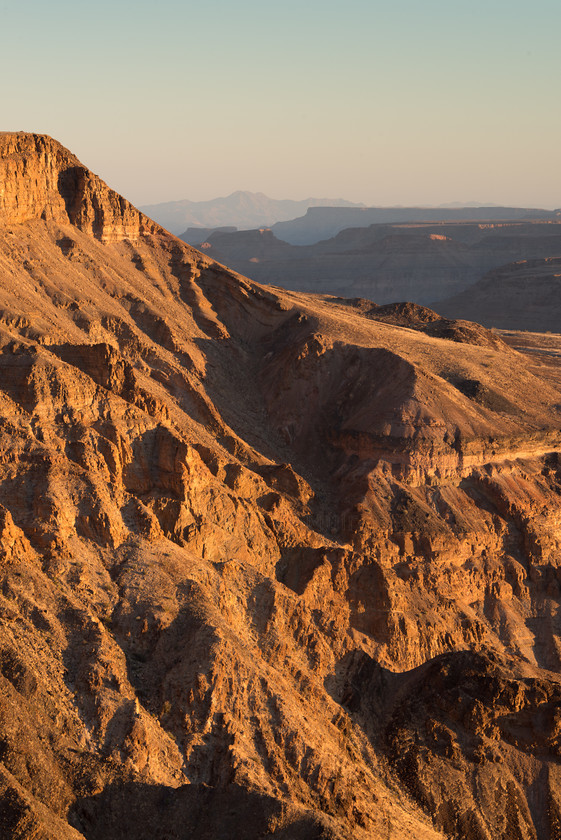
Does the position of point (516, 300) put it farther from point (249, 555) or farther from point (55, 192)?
point (249, 555)

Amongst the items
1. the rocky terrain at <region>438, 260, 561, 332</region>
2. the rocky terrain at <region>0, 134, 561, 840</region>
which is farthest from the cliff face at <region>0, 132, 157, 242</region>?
the rocky terrain at <region>438, 260, 561, 332</region>

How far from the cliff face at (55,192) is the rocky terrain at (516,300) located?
341ft

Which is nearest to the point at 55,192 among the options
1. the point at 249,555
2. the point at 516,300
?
the point at 249,555

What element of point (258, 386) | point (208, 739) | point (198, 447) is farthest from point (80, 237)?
point (208, 739)

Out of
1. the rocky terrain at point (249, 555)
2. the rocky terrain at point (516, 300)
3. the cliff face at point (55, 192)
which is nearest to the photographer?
the rocky terrain at point (249, 555)

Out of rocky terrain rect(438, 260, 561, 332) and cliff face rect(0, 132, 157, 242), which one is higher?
cliff face rect(0, 132, 157, 242)

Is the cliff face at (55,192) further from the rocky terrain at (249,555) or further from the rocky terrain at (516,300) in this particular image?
the rocky terrain at (516,300)

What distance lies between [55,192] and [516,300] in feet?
404

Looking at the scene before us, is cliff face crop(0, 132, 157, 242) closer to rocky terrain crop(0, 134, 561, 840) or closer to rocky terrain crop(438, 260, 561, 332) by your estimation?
rocky terrain crop(0, 134, 561, 840)

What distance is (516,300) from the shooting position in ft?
605

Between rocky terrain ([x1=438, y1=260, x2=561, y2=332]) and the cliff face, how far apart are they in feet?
341

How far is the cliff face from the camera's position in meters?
→ 69.4

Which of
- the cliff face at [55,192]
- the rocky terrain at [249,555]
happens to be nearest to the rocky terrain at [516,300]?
the rocky terrain at [249,555]

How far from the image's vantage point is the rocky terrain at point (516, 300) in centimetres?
17612
